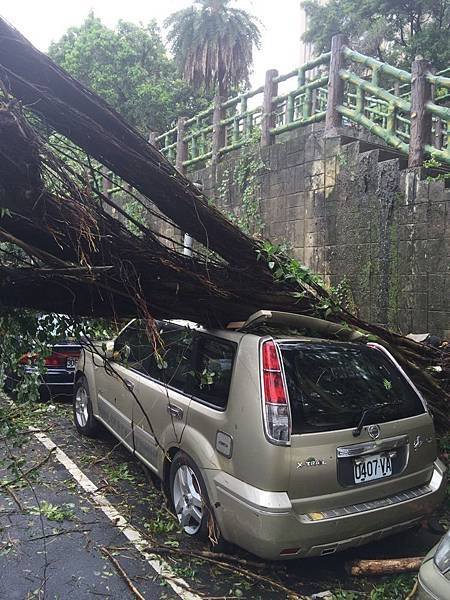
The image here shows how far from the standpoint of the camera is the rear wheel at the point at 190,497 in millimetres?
3457

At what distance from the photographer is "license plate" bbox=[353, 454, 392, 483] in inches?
126

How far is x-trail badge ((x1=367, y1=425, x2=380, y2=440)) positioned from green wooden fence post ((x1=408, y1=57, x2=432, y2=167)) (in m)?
4.70

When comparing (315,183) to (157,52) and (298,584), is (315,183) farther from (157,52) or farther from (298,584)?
(157,52)

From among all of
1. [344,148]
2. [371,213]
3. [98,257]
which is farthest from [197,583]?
[344,148]

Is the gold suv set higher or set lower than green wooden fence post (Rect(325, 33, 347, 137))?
lower

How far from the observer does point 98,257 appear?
11.1 feet

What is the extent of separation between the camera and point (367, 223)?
24.3 ft

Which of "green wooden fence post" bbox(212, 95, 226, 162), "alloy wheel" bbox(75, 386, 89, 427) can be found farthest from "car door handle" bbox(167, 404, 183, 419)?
"green wooden fence post" bbox(212, 95, 226, 162)

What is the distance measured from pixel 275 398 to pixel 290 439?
246 millimetres

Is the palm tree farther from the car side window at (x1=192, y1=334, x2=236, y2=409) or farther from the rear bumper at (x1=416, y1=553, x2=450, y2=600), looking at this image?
the rear bumper at (x1=416, y1=553, x2=450, y2=600)

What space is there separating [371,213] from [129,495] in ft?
16.2

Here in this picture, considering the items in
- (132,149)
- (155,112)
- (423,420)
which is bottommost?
(423,420)

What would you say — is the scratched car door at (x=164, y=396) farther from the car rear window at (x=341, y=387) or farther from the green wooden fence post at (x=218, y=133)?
the green wooden fence post at (x=218, y=133)

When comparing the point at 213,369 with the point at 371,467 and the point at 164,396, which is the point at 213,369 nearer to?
the point at 164,396
